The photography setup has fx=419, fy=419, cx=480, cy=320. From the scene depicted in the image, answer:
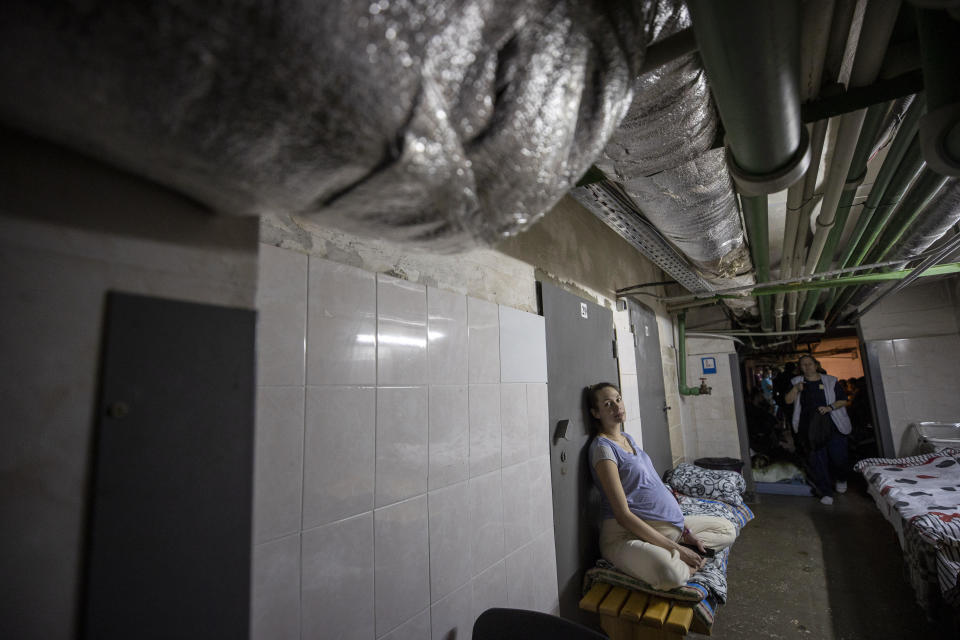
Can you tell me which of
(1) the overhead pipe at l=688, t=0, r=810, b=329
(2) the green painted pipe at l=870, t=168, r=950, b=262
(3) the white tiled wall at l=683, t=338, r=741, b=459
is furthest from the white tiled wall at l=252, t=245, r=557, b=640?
(3) the white tiled wall at l=683, t=338, r=741, b=459

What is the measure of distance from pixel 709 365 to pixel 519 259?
3.97m

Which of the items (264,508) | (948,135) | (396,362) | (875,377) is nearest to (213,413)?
(264,508)

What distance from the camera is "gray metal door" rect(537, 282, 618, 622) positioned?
6.68 feet

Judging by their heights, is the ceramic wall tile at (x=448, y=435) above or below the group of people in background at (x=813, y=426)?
above

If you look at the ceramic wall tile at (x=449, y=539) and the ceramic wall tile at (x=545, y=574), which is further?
the ceramic wall tile at (x=545, y=574)

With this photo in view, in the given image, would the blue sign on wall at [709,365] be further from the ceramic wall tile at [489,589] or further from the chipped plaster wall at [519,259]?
the ceramic wall tile at [489,589]

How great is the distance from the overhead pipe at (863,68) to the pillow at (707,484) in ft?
7.17

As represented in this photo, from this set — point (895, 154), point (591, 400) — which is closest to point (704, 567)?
point (591, 400)

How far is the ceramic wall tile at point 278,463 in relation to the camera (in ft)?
3.07

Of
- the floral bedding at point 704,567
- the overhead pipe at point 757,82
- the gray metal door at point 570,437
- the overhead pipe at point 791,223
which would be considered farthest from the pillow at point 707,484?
the overhead pipe at point 757,82

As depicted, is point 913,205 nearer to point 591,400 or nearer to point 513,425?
point 591,400

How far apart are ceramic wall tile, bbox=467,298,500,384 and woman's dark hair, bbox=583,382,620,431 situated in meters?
0.91

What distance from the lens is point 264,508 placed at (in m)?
0.94

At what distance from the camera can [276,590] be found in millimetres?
941
